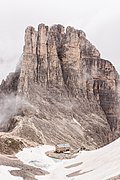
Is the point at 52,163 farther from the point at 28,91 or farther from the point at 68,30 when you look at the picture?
the point at 68,30

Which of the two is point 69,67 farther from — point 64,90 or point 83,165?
point 83,165

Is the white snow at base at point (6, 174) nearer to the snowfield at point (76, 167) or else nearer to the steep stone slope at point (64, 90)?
the snowfield at point (76, 167)

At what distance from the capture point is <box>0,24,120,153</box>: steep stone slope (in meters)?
120

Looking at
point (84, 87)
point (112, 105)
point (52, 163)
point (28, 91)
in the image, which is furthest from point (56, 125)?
point (52, 163)

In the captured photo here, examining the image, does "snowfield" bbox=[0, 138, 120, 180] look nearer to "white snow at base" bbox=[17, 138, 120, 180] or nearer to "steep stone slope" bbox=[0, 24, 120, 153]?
"white snow at base" bbox=[17, 138, 120, 180]

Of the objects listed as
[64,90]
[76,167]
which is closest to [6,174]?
[76,167]

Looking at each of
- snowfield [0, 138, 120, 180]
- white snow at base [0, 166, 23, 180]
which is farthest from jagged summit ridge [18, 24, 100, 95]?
white snow at base [0, 166, 23, 180]

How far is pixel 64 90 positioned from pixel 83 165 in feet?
327

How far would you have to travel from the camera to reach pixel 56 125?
122 meters

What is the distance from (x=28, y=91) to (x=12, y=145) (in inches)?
2421

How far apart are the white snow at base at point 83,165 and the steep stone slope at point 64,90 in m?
46.0

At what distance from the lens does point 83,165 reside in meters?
46.3

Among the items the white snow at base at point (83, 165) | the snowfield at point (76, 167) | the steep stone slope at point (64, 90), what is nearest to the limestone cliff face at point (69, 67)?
the steep stone slope at point (64, 90)

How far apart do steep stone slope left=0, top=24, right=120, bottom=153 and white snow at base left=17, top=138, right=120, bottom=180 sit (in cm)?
4603
